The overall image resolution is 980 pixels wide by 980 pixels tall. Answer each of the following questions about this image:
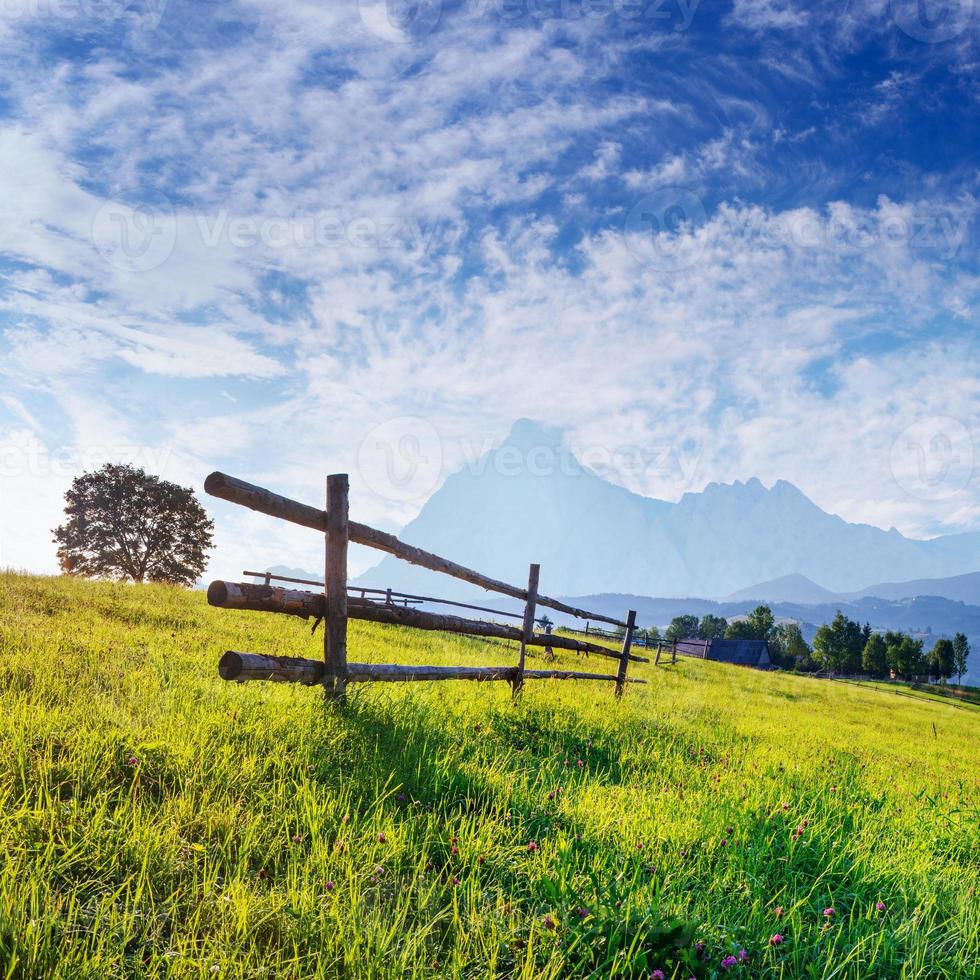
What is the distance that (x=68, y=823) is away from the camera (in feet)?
8.49

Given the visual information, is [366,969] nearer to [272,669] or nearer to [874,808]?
[272,669]

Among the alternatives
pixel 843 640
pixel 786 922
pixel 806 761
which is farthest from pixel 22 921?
pixel 843 640

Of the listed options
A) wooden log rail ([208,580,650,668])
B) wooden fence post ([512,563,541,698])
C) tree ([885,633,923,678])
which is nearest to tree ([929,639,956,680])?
tree ([885,633,923,678])

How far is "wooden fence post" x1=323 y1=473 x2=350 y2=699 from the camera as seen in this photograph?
4.73 m

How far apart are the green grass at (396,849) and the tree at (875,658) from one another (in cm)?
12321

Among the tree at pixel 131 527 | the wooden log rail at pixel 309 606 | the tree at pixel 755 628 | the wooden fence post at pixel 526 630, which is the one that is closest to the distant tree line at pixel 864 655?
the tree at pixel 755 628

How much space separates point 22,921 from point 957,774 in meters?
13.6

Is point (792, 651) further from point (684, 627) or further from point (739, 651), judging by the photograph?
point (684, 627)

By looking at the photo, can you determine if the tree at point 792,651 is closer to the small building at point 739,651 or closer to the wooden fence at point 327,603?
the small building at point 739,651

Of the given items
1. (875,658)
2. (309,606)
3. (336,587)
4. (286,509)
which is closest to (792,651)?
(875,658)

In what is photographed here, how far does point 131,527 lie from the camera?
37.1 meters

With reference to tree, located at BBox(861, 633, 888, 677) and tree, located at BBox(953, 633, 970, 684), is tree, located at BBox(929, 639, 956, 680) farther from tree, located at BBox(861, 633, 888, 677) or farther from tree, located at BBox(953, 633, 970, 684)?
tree, located at BBox(861, 633, 888, 677)

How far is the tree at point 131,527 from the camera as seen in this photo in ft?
118

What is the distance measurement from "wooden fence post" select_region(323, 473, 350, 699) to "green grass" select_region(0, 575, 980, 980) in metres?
0.26
